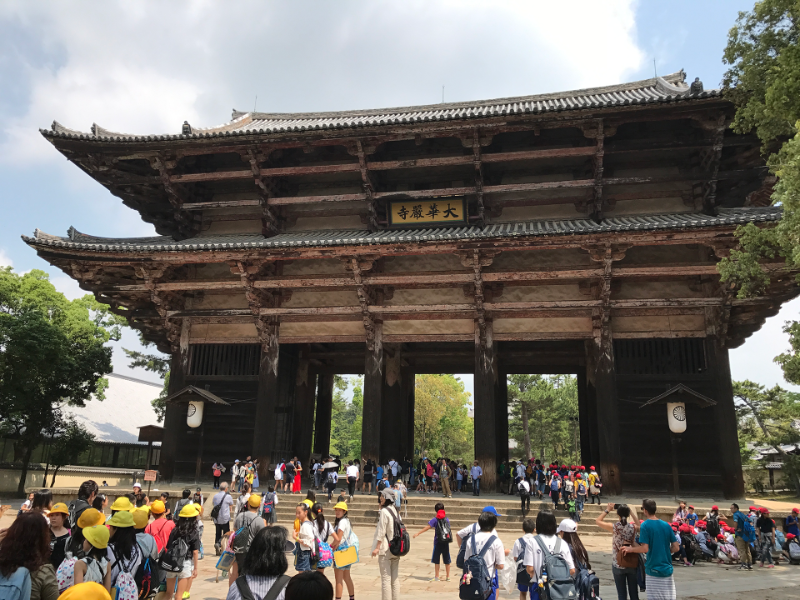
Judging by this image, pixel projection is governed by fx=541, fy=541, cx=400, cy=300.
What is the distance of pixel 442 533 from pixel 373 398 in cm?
839

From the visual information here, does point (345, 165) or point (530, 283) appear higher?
point (345, 165)

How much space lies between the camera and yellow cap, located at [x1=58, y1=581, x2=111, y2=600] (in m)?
2.89

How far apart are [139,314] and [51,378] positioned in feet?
27.8

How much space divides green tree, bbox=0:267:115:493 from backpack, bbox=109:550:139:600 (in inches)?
849

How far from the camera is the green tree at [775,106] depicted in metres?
7.98

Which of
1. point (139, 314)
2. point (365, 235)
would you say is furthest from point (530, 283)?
point (139, 314)

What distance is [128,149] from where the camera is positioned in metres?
17.1

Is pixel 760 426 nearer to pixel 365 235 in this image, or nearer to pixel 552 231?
pixel 552 231

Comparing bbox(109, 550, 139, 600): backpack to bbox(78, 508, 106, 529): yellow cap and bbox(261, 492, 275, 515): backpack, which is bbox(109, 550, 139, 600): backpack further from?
bbox(261, 492, 275, 515): backpack

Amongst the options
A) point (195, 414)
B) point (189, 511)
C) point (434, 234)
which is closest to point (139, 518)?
point (189, 511)

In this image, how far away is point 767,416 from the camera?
3228cm

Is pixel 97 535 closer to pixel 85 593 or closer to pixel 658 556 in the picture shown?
pixel 85 593

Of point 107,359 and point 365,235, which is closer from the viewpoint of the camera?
point 365,235

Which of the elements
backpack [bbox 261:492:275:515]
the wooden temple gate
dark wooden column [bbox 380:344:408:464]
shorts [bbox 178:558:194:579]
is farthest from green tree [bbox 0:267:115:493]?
shorts [bbox 178:558:194:579]
